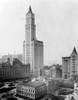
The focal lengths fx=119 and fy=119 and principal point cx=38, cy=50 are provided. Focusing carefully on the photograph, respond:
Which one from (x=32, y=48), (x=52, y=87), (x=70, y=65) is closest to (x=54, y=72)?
(x=70, y=65)

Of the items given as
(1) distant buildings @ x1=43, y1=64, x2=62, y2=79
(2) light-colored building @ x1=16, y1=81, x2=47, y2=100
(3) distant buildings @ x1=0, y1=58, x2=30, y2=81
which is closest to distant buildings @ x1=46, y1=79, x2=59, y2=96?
(2) light-colored building @ x1=16, y1=81, x2=47, y2=100

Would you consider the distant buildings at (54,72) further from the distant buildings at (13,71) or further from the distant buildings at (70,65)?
the distant buildings at (13,71)

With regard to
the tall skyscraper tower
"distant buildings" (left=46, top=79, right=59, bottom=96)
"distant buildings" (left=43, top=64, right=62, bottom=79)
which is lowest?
"distant buildings" (left=46, top=79, right=59, bottom=96)

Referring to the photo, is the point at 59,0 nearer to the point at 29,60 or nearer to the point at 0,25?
the point at 0,25

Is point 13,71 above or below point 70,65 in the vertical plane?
below

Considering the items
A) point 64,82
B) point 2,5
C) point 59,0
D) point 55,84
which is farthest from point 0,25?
point 64,82

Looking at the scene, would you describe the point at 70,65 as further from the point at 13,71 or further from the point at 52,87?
the point at 13,71

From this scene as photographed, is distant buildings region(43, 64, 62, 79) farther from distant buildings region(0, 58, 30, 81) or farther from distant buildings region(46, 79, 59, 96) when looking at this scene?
distant buildings region(46, 79, 59, 96)
